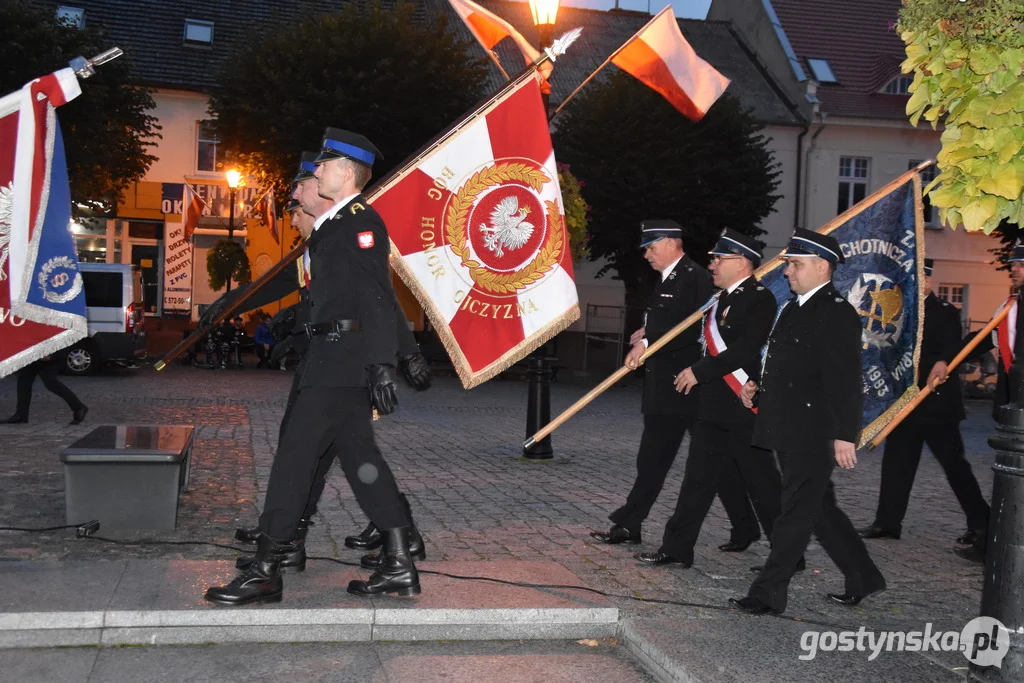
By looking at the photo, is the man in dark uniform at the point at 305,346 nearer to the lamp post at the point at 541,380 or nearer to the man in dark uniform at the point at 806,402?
the man in dark uniform at the point at 806,402

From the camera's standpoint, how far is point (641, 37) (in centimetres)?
894

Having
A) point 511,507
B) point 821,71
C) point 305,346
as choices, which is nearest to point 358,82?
point 821,71

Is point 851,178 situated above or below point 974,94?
above

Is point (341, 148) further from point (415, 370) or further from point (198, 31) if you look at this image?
point (198, 31)

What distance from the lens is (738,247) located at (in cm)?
616

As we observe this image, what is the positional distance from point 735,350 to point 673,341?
2.38 ft

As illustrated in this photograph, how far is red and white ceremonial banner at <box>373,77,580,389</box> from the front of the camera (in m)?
7.54

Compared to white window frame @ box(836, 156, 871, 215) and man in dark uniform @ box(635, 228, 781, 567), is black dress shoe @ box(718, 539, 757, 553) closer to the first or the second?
man in dark uniform @ box(635, 228, 781, 567)

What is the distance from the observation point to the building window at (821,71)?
36.1 meters

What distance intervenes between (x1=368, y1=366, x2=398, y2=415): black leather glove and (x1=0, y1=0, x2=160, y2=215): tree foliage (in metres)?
20.0

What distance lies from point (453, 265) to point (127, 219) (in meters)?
29.8

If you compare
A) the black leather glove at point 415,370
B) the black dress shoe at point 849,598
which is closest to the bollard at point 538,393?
the black leather glove at point 415,370

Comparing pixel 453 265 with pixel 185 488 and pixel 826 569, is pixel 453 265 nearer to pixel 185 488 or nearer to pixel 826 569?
pixel 185 488

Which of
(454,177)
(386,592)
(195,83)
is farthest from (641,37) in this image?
(195,83)
